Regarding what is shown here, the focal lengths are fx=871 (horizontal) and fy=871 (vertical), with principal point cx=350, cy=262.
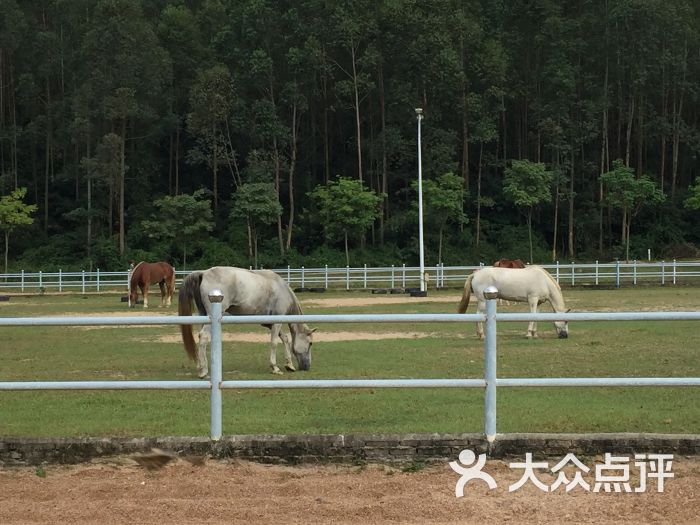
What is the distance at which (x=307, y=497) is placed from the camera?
19.1 ft

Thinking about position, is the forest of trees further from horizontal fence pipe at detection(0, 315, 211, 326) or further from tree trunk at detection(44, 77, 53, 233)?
horizontal fence pipe at detection(0, 315, 211, 326)

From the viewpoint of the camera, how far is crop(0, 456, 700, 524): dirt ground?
5.44 metres

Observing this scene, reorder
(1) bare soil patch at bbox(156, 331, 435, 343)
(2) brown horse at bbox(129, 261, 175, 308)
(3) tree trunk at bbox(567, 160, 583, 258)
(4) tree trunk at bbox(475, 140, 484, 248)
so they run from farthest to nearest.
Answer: (4) tree trunk at bbox(475, 140, 484, 248) → (3) tree trunk at bbox(567, 160, 583, 258) → (2) brown horse at bbox(129, 261, 175, 308) → (1) bare soil patch at bbox(156, 331, 435, 343)

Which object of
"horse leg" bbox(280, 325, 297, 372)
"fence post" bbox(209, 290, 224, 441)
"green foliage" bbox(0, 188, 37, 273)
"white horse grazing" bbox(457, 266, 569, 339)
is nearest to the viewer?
"fence post" bbox(209, 290, 224, 441)

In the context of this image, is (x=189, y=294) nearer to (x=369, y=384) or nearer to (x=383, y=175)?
(x=369, y=384)

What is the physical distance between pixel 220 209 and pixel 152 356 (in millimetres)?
46297

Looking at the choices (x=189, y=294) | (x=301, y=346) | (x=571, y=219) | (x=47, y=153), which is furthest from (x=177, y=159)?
(x=301, y=346)

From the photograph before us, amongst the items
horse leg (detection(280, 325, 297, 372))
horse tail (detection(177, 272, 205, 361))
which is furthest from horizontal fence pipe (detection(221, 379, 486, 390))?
horse leg (detection(280, 325, 297, 372))

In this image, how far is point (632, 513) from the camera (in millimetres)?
5457

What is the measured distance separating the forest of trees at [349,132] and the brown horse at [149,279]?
23.0 metres

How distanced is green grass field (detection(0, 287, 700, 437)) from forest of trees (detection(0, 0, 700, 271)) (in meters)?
35.1

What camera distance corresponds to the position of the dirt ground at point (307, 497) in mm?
5441

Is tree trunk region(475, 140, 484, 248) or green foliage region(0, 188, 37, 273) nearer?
green foliage region(0, 188, 37, 273)

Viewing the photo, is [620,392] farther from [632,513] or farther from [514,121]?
[514,121]
